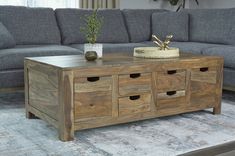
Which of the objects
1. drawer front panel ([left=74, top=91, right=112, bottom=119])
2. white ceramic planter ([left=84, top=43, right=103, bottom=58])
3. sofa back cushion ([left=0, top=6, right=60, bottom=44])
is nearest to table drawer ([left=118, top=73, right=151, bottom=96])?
drawer front panel ([left=74, top=91, right=112, bottom=119])

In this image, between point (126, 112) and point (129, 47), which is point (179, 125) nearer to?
point (126, 112)

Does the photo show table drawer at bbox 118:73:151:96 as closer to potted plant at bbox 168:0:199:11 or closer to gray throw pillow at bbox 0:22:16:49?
gray throw pillow at bbox 0:22:16:49

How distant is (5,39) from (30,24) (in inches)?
18.5

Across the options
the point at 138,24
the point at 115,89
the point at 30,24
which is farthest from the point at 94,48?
the point at 138,24

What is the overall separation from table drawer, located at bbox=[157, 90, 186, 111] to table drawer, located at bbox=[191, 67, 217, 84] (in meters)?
0.15

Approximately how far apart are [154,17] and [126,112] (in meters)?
2.12

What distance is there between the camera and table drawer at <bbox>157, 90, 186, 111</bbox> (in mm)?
2400

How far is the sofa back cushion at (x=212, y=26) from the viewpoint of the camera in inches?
142

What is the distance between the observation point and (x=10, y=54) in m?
2.75

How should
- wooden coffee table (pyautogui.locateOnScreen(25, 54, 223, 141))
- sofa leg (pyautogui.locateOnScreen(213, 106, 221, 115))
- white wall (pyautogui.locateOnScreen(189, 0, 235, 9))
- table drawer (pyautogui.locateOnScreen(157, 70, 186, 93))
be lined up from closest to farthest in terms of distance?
1. wooden coffee table (pyautogui.locateOnScreen(25, 54, 223, 141))
2. table drawer (pyautogui.locateOnScreen(157, 70, 186, 93))
3. sofa leg (pyautogui.locateOnScreen(213, 106, 221, 115))
4. white wall (pyautogui.locateOnScreen(189, 0, 235, 9))

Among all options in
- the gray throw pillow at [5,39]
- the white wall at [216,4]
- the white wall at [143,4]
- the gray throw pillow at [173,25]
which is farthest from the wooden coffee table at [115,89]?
the white wall at [216,4]

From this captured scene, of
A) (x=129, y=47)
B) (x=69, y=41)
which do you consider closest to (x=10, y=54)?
(x=69, y=41)

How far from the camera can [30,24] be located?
3410 millimetres

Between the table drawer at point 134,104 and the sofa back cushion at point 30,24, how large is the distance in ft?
4.88
